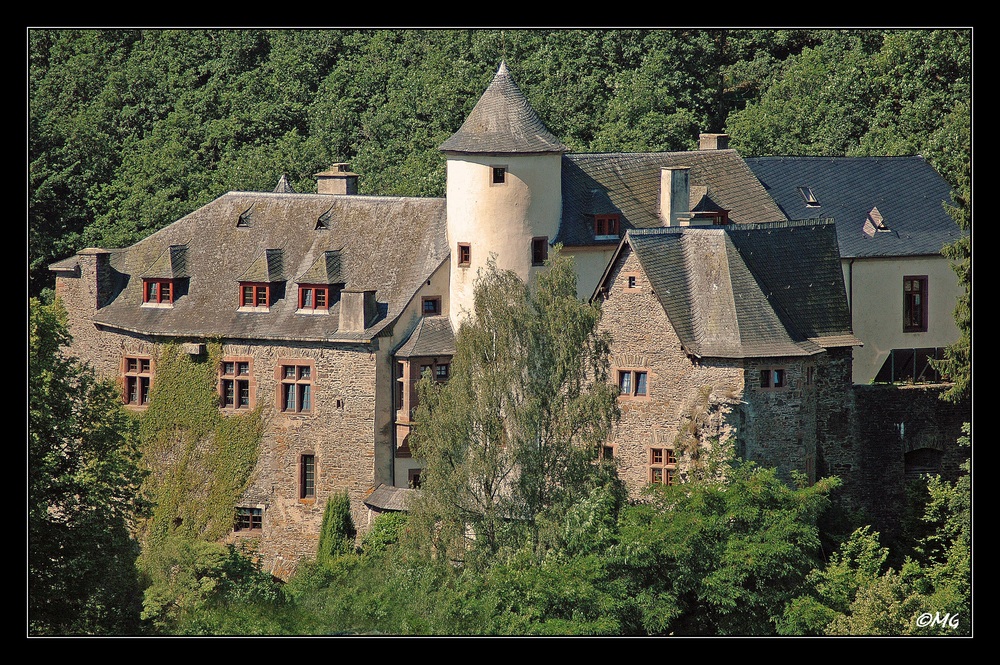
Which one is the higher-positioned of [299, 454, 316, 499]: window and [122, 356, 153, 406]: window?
[122, 356, 153, 406]: window

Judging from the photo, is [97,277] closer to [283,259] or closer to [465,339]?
[283,259]

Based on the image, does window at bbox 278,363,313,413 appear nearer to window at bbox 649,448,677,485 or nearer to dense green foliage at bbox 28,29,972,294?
window at bbox 649,448,677,485

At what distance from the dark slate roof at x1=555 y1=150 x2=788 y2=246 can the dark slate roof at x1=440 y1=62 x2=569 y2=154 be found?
6.23ft

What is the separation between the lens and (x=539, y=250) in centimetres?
6688

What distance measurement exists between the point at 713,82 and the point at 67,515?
41832 millimetres

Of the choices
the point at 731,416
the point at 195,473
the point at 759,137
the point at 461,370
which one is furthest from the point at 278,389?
the point at 759,137

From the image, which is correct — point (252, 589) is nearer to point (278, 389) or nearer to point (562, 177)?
point (278, 389)

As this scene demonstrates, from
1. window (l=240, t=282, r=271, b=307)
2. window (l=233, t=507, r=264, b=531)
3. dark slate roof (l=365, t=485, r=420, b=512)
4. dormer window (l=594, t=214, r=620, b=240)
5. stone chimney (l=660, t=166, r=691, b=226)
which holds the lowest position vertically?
window (l=233, t=507, r=264, b=531)

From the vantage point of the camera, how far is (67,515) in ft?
190

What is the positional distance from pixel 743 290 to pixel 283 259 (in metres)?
14.7

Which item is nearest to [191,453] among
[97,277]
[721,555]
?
[97,277]

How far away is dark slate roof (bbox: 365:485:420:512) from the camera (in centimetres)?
6638

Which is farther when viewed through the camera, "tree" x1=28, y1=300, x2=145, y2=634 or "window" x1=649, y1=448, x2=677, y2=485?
"window" x1=649, y1=448, x2=677, y2=485

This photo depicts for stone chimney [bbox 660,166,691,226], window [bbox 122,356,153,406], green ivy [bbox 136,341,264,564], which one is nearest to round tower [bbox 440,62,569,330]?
stone chimney [bbox 660,166,691,226]
